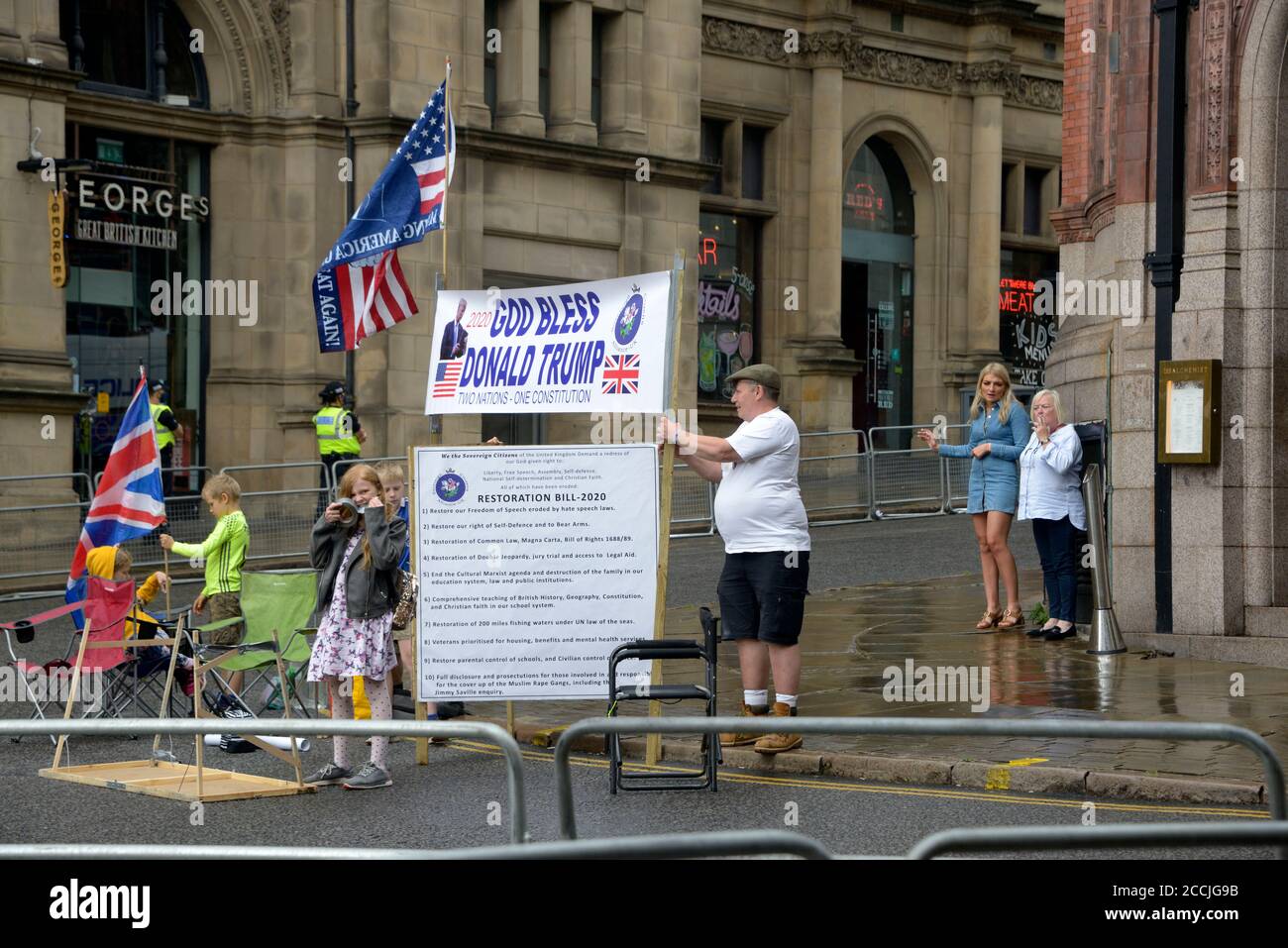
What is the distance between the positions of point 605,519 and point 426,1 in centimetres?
2031

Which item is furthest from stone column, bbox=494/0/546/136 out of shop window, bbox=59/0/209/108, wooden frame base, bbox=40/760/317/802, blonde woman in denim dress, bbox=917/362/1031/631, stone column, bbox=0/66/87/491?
wooden frame base, bbox=40/760/317/802

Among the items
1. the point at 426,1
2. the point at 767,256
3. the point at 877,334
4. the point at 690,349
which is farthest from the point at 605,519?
the point at 877,334

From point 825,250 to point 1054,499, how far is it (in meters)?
24.4

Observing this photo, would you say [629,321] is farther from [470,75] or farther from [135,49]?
[470,75]

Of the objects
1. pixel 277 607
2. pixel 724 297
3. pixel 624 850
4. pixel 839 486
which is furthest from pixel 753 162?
pixel 624 850

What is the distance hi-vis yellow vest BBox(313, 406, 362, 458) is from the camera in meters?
23.7

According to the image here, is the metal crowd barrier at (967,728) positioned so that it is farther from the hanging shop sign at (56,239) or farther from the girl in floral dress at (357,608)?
the hanging shop sign at (56,239)

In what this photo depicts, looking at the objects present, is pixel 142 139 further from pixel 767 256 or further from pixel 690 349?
pixel 767 256

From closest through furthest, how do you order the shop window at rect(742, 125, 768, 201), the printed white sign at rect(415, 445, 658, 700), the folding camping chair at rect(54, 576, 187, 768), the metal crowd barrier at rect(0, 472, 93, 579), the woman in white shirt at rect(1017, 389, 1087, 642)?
the printed white sign at rect(415, 445, 658, 700)
the folding camping chair at rect(54, 576, 187, 768)
the woman in white shirt at rect(1017, 389, 1087, 642)
the metal crowd barrier at rect(0, 472, 93, 579)
the shop window at rect(742, 125, 768, 201)

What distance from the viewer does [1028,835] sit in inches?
187

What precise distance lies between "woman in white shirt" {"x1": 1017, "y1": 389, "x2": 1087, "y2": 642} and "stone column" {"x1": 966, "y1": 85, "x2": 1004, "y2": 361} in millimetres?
27199

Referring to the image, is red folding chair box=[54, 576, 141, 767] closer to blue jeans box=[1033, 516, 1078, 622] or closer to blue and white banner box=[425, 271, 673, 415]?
blue and white banner box=[425, 271, 673, 415]

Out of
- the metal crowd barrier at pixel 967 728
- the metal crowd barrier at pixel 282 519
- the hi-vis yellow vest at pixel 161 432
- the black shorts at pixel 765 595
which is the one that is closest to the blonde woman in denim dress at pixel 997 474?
the black shorts at pixel 765 595

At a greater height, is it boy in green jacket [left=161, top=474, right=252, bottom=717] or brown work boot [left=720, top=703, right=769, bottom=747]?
boy in green jacket [left=161, top=474, right=252, bottom=717]
